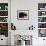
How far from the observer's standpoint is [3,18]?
22.2ft

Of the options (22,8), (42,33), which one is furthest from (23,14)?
(42,33)

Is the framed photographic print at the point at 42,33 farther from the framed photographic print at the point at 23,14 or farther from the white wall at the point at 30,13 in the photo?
the framed photographic print at the point at 23,14

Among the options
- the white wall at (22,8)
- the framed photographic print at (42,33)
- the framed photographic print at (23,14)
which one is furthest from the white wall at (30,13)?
the framed photographic print at (42,33)

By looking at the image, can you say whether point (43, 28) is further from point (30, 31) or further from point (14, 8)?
point (14, 8)

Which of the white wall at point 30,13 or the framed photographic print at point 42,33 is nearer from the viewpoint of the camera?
the white wall at point 30,13

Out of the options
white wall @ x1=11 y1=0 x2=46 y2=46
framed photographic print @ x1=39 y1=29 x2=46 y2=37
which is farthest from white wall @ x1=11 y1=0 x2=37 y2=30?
framed photographic print @ x1=39 y1=29 x2=46 y2=37

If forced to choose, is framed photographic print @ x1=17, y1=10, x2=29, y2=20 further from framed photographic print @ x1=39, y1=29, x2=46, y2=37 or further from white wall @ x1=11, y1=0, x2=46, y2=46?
framed photographic print @ x1=39, y1=29, x2=46, y2=37

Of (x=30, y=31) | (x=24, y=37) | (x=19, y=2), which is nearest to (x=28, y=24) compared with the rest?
(x=30, y=31)

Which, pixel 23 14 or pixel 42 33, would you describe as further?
pixel 42 33

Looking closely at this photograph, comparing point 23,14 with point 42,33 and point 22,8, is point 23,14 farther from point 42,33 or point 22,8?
point 42,33

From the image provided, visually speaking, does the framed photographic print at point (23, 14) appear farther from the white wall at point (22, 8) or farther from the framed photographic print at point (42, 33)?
the framed photographic print at point (42, 33)

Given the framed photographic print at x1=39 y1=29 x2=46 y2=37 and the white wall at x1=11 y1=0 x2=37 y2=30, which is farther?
the framed photographic print at x1=39 y1=29 x2=46 y2=37

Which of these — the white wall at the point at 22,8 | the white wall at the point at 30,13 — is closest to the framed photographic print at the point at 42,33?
the white wall at the point at 30,13

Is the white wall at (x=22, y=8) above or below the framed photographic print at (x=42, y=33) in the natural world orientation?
above
